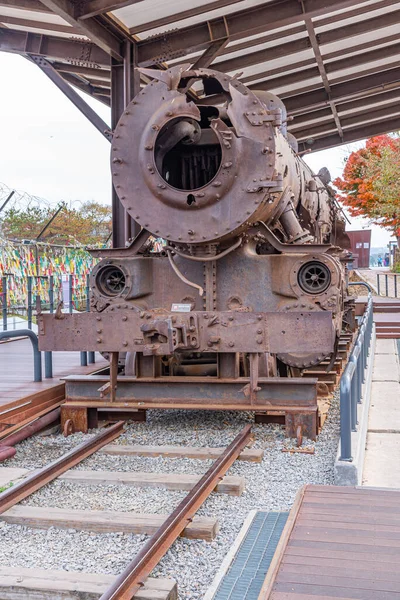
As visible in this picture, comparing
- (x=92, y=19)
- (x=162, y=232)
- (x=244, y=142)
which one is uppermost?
(x=92, y=19)

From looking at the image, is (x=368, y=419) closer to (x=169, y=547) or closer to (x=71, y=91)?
(x=169, y=547)

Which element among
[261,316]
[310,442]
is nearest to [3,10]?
[261,316]

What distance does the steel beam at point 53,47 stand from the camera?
9898mm

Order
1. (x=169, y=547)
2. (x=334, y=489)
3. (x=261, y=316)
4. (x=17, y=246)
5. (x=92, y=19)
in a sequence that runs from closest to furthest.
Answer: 1. (x=169, y=547)
2. (x=334, y=489)
3. (x=261, y=316)
4. (x=92, y=19)
5. (x=17, y=246)

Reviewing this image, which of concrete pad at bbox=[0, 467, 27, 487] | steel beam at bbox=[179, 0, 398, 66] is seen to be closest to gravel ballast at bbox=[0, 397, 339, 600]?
concrete pad at bbox=[0, 467, 27, 487]

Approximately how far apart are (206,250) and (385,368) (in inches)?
184

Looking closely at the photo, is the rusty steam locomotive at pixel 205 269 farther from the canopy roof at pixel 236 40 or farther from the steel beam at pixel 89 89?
the steel beam at pixel 89 89

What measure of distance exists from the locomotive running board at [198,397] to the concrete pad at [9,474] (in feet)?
4.27

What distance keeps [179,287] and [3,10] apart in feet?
16.0

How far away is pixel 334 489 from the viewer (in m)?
4.08

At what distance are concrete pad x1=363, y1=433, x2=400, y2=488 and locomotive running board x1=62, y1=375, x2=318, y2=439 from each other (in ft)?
1.88

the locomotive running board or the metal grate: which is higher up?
the locomotive running board

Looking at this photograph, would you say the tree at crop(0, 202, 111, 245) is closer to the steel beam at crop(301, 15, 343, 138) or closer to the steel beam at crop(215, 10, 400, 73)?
the steel beam at crop(301, 15, 343, 138)

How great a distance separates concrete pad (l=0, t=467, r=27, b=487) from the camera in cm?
486
